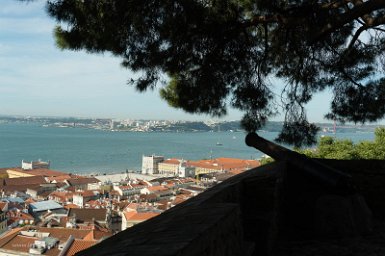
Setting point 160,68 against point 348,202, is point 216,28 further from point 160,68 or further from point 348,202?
point 348,202

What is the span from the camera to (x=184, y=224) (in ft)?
5.71

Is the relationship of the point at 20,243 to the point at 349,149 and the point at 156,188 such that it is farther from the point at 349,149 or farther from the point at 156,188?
the point at 156,188

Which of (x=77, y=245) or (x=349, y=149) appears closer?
(x=349, y=149)

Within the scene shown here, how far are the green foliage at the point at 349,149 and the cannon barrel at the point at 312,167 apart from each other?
7448 mm

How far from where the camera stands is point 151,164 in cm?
7731

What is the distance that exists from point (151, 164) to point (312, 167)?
244 feet

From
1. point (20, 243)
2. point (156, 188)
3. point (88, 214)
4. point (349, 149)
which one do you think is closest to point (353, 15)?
point (349, 149)

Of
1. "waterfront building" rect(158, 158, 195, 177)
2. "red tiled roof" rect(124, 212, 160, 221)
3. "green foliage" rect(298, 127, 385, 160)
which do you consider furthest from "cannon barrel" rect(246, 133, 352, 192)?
"waterfront building" rect(158, 158, 195, 177)

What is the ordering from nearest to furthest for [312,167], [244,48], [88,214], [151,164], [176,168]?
1. [312,167]
2. [244,48]
3. [88,214]
4. [176,168]
5. [151,164]

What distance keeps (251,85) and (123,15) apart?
1.73 meters

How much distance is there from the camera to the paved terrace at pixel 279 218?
1.84m

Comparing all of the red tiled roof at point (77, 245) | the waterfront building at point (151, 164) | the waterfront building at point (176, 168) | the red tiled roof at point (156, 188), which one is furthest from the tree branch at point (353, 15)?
the waterfront building at point (151, 164)

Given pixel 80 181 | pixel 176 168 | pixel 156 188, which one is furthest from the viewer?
pixel 176 168

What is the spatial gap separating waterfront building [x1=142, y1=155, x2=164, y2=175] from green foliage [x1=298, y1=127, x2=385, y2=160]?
209 feet
